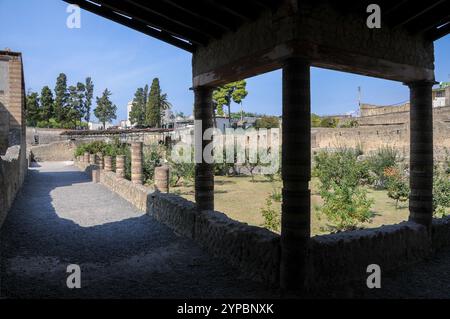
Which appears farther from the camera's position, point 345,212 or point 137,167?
point 137,167

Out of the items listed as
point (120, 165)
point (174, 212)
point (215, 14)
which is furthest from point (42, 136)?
point (215, 14)

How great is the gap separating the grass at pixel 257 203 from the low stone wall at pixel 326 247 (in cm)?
290

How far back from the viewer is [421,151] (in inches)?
231

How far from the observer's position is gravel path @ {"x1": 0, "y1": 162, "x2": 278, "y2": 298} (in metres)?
4.48

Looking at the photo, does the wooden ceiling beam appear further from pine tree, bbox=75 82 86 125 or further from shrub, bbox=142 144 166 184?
pine tree, bbox=75 82 86 125

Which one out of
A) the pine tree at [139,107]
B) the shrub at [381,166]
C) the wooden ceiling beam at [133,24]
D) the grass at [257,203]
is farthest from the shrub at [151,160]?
the pine tree at [139,107]

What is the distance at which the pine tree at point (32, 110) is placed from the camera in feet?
172

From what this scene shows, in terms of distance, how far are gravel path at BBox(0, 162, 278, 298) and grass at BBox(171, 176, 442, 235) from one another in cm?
314

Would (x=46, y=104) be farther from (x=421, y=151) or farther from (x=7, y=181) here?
(x=421, y=151)

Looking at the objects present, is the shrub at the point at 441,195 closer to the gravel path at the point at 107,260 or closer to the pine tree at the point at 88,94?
the gravel path at the point at 107,260

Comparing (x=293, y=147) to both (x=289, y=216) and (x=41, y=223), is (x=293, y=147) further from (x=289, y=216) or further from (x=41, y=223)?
(x=41, y=223)

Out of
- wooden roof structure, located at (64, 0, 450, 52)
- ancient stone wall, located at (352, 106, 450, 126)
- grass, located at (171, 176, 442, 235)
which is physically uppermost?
ancient stone wall, located at (352, 106, 450, 126)

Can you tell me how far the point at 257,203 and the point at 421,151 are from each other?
7.77 metres

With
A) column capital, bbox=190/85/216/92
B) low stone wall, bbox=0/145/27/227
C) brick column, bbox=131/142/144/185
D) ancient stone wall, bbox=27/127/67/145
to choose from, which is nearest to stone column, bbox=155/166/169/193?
brick column, bbox=131/142/144/185
